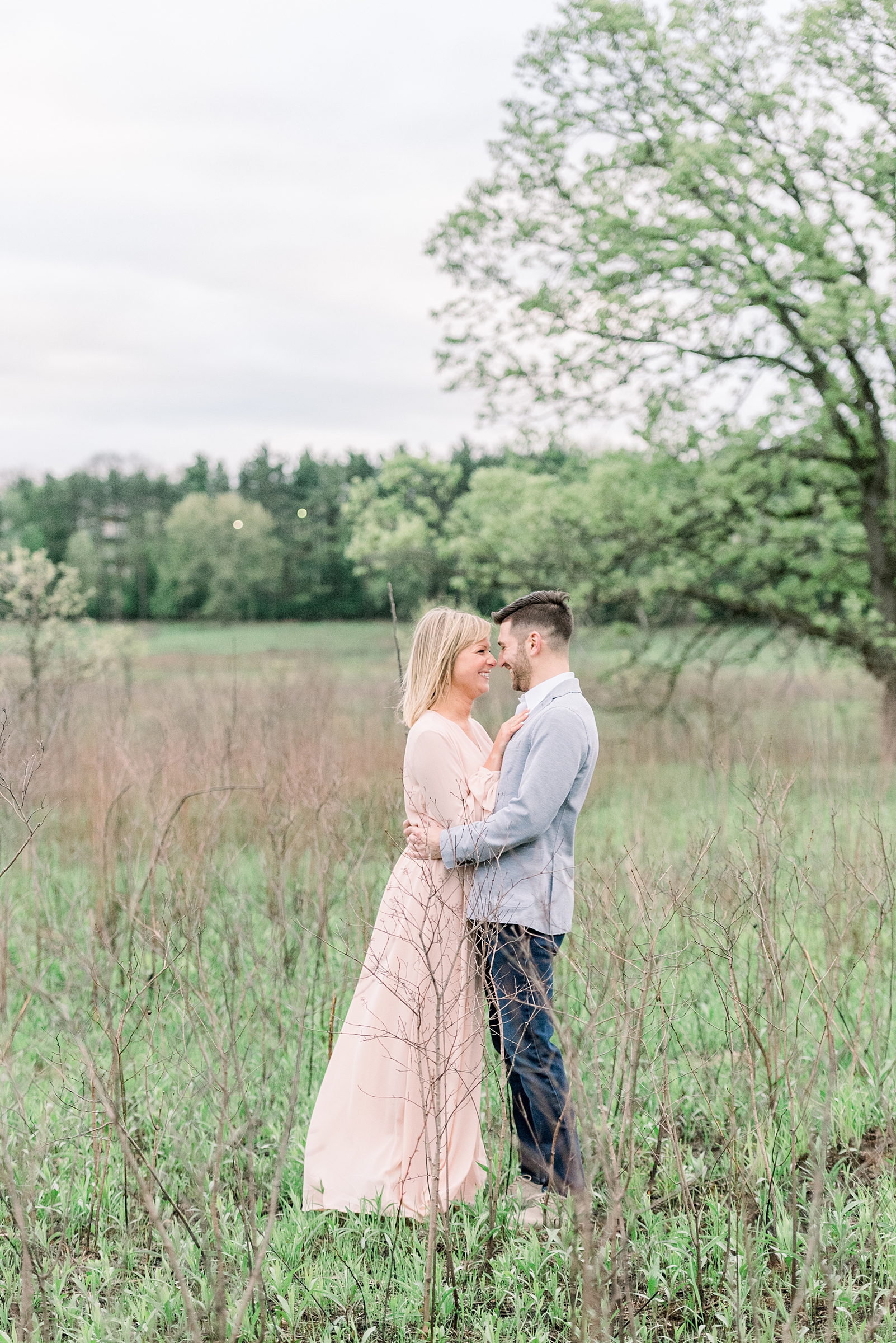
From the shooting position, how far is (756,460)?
11250 mm

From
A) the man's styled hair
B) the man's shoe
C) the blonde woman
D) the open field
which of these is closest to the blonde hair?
the blonde woman

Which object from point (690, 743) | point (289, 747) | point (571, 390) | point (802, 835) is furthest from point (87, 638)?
point (802, 835)

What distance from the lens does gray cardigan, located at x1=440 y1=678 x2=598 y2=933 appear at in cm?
280

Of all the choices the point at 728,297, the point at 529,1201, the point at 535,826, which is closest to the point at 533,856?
the point at 535,826

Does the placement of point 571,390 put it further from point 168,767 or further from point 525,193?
point 168,767

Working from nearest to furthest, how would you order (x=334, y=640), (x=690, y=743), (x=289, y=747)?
1. (x=289, y=747)
2. (x=690, y=743)
3. (x=334, y=640)

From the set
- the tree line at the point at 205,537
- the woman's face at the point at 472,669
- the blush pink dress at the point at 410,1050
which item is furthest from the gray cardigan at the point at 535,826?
the tree line at the point at 205,537

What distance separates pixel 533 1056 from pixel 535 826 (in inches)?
28.6

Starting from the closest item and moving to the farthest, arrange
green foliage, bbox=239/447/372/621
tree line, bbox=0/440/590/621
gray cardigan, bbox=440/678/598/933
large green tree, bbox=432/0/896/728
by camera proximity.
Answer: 1. gray cardigan, bbox=440/678/598/933
2. large green tree, bbox=432/0/896/728
3. green foliage, bbox=239/447/372/621
4. tree line, bbox=0/440/590/621

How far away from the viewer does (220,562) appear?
41.4 metres

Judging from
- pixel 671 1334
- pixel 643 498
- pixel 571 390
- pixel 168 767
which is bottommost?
pixel 671 1334

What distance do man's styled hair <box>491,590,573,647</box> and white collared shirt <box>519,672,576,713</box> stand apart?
0.11 m

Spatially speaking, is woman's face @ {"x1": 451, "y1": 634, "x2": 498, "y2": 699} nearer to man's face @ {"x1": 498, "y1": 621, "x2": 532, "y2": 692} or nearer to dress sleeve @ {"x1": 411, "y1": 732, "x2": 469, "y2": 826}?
man's face @ {"x1": 498, "y1": 621, "x2": 532, "y2": 692}

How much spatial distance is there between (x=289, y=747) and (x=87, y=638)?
12771 millimetres
